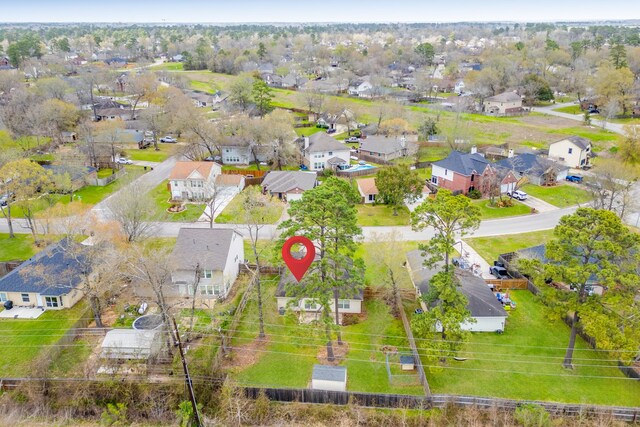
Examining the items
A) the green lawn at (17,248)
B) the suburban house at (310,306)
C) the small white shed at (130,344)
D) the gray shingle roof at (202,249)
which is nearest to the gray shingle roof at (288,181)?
the gray shingle roof at (202,249)

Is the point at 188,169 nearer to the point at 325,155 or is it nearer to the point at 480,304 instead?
the point at 325,155

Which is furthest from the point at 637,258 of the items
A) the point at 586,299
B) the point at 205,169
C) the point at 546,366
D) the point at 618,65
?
the point at 618,65

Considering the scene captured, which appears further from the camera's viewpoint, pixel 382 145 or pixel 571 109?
pixel 571 109

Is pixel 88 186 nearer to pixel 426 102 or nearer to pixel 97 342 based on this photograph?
pixel 97 342

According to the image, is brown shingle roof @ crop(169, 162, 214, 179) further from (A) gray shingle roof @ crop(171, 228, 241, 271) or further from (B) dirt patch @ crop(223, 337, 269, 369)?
(B) dirt patch @ crop(223, 337, 269, 369)

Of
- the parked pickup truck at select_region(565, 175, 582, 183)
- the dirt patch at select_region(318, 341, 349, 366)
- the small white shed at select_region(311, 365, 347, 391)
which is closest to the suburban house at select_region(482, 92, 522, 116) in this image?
the parked pickup truck at select_region(565, 175, 582, 183)

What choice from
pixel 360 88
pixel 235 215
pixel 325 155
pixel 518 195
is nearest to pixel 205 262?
pixel 235 215
